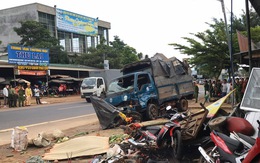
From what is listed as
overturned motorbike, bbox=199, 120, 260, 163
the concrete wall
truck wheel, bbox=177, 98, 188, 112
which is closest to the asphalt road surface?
truck wheel, bbox=177, 98, 188, 112

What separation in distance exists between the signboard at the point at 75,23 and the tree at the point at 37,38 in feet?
24.7

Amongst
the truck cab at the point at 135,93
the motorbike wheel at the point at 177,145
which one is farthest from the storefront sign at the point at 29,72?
the motorbike wheel at the point at 177,145

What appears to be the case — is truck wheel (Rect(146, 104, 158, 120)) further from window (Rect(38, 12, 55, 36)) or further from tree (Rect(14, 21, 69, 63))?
window (Rect(38, 12, 55, 36))

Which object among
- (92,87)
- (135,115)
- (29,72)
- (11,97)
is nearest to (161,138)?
(135,115)

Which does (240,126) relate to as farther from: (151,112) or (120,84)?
(120,84)

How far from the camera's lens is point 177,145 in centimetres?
537

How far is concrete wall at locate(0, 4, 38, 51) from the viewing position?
45.8 m

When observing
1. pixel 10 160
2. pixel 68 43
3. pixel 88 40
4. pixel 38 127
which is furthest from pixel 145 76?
pixel 88 40

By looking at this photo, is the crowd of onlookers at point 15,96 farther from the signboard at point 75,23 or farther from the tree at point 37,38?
the signboard at point 75,23

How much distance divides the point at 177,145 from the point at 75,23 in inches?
1939

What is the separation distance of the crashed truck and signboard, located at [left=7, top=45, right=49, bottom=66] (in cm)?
1728

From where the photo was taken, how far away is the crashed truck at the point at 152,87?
454 inches

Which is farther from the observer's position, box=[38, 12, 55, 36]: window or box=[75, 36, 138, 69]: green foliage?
box=[38, 12, 55, 36]: window

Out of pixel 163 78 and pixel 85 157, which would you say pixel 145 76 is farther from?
pixel 85 157
